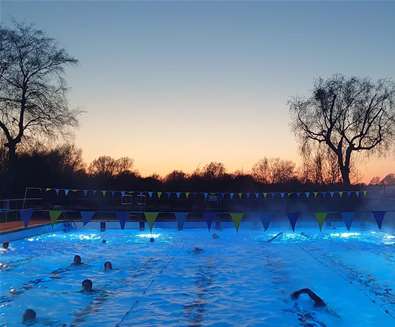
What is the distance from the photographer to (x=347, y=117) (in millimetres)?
23297

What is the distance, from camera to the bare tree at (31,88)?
1675 cm

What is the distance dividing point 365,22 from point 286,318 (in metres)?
11.7

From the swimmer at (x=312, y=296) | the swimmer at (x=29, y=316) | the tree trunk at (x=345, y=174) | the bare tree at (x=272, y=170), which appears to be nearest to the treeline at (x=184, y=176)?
the bare tree at (x=272, y=170)

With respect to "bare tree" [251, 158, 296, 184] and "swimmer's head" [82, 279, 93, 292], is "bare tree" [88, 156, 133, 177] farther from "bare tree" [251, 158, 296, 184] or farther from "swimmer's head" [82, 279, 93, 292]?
"swimmer's head" [82, 279, 93, 292]

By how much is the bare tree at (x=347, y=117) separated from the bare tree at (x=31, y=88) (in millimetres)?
12775

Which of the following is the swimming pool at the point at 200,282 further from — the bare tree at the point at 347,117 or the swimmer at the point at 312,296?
the bare tree at the point at 347,117

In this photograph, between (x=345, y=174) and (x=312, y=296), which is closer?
(x=312, y=296)

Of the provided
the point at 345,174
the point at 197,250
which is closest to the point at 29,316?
the point at 197,250

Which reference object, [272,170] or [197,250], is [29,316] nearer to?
[197,250]

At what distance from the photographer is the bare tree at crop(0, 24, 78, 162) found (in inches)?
659

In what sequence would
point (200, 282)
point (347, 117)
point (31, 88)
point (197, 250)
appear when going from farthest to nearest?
1. point (347, 117)
2. point (31, 88)
3. point (197, 250)
4. point (200, 282)

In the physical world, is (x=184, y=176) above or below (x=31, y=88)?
below

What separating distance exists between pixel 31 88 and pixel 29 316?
1302 centimetres

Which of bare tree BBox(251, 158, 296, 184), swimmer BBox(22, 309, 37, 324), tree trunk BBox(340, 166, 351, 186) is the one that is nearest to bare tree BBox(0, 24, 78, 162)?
swimmer BBox(22, 309, 37, 324)
